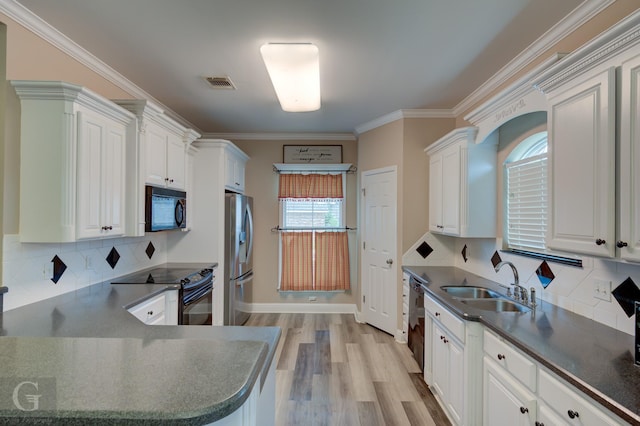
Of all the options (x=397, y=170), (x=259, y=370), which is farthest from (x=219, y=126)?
(x=259, y=370)

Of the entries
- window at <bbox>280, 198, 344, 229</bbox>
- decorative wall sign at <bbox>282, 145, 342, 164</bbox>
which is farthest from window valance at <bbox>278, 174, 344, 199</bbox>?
decorative wall sign at <bbox>282, 145, 342, 164</bbox>

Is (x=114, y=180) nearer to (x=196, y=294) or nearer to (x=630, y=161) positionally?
(x=196, y=294)

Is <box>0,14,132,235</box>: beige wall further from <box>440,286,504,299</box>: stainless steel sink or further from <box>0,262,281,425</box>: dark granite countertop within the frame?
<box>440,286,504,299</box>: stainless steel sink

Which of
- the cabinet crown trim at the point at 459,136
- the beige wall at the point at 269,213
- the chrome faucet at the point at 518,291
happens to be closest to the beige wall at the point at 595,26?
the cabinet crown trim at the point at 459,136

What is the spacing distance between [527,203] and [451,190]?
0.69 meters

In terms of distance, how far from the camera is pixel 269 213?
4855 millimetres

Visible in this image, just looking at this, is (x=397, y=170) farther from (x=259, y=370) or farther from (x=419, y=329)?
(x=259, y=370)

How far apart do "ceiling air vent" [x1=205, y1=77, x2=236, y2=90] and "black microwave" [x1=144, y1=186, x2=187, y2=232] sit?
1.11 meters

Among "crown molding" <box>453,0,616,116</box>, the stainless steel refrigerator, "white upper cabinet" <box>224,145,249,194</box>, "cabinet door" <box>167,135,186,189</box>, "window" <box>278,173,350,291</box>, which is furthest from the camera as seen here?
"window" <box>278,173,350,291</box>

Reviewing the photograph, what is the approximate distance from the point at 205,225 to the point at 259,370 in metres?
2.99

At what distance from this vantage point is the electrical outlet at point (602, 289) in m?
1.71

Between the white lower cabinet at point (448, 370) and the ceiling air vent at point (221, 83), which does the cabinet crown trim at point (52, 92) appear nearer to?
the ceiling air vent at point (221, 83)

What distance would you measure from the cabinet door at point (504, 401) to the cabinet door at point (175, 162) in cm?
306

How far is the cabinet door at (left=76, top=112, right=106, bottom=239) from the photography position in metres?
2.04
